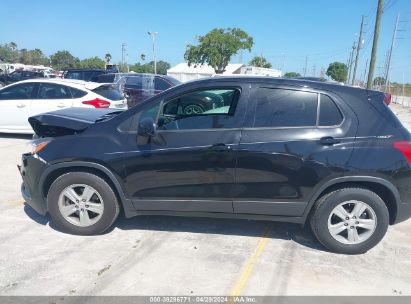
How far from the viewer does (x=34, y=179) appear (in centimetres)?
419

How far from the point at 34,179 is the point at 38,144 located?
1.28 ft

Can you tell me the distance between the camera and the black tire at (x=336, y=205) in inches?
151

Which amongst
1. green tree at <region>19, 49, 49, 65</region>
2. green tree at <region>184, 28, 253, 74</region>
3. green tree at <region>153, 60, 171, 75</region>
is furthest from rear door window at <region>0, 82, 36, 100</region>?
green tree at <region>19, 49, 49, 65</region>

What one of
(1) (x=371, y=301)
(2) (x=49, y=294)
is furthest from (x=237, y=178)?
(2) (x=49, y=294)

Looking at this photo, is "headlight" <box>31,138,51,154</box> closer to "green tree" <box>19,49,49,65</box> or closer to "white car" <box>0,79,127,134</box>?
"white car" <box>0,79,127,134</box>

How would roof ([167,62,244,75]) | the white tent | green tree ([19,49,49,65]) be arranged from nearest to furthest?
the white tent → roof ([167,62,244,75]) → green tree ([19,49,49,65])

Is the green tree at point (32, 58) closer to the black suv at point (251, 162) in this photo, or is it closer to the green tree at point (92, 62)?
the green tree at point (92, 62)

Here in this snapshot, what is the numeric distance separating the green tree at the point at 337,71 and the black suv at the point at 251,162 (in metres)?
95.0

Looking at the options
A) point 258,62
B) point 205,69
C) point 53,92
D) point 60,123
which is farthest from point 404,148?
point 258,62

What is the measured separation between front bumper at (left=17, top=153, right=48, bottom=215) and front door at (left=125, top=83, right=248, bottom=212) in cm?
99

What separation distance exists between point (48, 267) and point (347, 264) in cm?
292

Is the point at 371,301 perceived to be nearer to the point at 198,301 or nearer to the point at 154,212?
the point at 198,301

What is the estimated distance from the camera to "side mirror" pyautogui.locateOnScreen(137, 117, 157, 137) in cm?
382

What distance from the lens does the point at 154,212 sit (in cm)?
419
